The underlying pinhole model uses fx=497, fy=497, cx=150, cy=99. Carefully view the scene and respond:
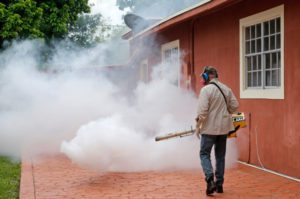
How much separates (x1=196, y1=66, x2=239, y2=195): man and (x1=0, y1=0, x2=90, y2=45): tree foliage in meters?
9.46

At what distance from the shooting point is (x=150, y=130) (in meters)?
10.8

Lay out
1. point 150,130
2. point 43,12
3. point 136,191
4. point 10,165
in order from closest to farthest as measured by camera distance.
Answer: point 136,191, point 10,165, point 150,130, point 43,12

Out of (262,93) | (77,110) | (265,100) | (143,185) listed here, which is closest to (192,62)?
(77,110)

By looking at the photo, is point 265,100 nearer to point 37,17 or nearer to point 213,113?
point 213,113

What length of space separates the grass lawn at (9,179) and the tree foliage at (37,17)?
5.46 m

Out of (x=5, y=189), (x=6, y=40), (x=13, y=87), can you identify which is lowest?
(x=5, y=189)

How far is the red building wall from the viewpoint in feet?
26.8

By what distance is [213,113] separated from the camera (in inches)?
279

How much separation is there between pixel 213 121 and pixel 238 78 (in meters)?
3.30

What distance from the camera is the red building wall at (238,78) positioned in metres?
8.16

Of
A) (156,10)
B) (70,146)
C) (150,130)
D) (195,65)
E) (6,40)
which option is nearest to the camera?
(70,146)

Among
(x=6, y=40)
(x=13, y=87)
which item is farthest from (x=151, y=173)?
(x=6, y=40)

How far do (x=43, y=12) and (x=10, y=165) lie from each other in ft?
27.7

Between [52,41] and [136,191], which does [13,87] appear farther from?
[136,191]
